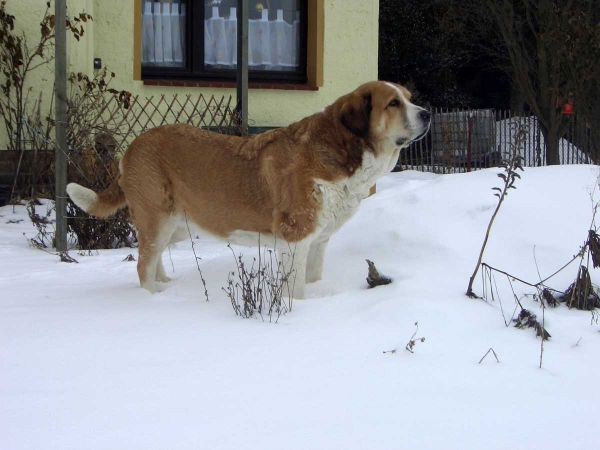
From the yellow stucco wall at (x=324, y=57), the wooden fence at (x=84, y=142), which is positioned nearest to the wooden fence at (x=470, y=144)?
the yellow stucco wall at (x=324, y=57)

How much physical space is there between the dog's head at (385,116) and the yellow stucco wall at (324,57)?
5.46 m

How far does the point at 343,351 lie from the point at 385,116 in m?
1.61

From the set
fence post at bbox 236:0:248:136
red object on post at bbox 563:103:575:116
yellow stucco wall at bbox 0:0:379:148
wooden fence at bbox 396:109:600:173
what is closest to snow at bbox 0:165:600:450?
fence post at bbox 236:0:248:136

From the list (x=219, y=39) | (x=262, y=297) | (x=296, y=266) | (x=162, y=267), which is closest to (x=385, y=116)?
(x=296, y=266)

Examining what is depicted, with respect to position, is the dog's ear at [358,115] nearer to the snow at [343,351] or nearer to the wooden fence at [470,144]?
the snow at [343,351]

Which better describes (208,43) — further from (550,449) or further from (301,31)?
(550,449)

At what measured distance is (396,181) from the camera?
12.3m

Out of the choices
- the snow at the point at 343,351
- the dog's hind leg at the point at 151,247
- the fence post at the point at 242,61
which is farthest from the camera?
the fence post at the point at 242,61

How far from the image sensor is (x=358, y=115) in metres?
4.46

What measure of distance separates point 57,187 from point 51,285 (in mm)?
1477

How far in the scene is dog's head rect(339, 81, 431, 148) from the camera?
441 centimetres

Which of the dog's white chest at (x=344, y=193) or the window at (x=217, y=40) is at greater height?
the window at (x=217, y=40)

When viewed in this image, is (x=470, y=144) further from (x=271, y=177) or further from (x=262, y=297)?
(x=262, y=297)

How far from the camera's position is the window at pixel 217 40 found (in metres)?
10.1
